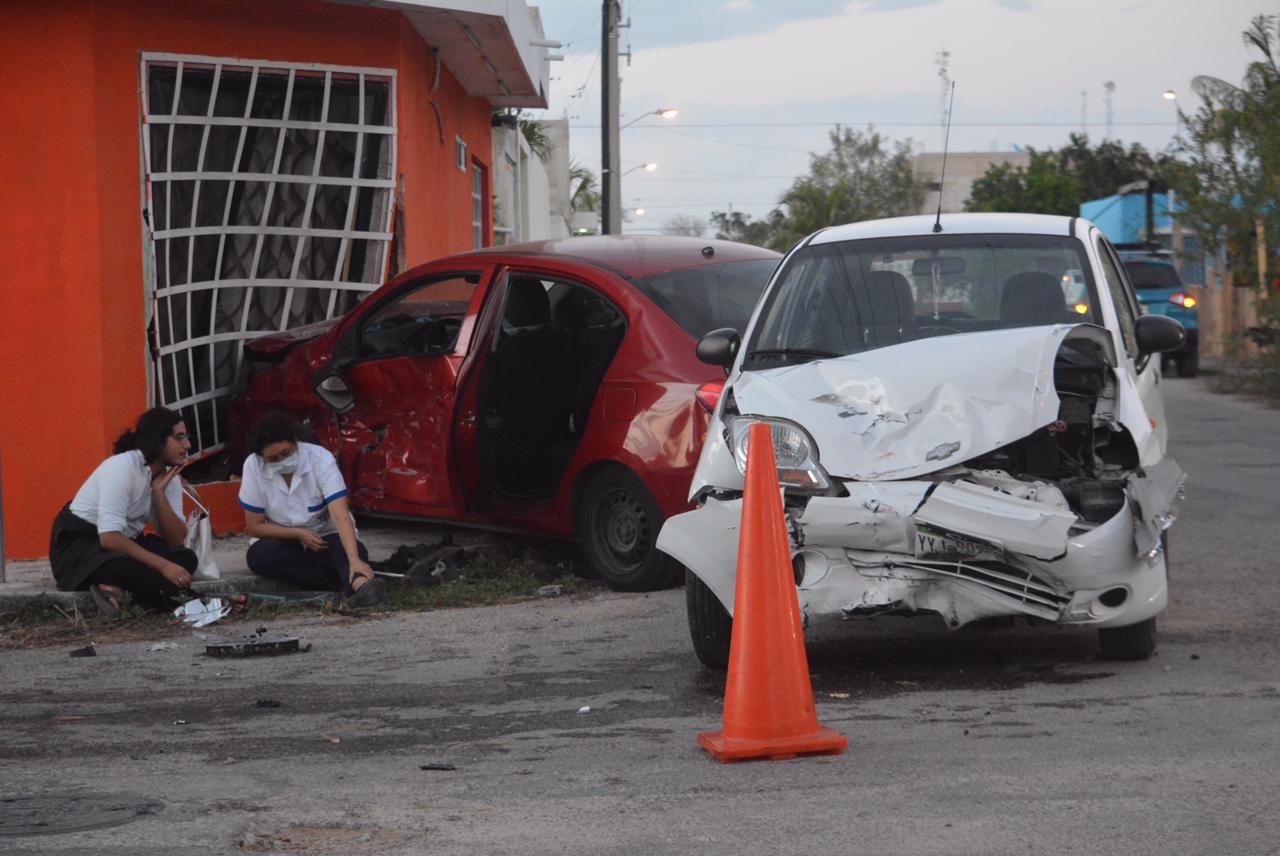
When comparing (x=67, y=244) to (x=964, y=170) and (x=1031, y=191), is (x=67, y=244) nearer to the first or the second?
(x=1031, y=191)

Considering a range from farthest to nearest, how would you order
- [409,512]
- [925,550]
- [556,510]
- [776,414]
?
[409,512]
[556,510]
[776,414]
[925,550]

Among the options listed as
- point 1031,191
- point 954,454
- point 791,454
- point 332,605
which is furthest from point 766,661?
→ point 1031,191

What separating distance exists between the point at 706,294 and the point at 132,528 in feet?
10.4

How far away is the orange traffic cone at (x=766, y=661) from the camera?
5031 millimetres

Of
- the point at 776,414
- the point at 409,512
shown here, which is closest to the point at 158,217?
the point at 409,512

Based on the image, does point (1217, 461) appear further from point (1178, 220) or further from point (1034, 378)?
point (1178, 220)

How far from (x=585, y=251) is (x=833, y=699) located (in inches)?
146

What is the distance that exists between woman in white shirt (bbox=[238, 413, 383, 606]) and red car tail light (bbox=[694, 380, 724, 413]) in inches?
78.3

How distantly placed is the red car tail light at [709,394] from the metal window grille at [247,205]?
4.07 metres

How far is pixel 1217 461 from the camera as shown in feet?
44.6

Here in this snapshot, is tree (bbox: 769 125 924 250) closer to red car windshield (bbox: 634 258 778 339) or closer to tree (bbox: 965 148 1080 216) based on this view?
tree (bbox: 965 148 1080 216)

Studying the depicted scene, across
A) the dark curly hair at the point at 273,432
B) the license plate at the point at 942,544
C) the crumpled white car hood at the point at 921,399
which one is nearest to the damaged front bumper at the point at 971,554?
the license plate at the point at 942,544

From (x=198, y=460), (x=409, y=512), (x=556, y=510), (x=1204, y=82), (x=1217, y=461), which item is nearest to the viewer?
(x=556, y=510)

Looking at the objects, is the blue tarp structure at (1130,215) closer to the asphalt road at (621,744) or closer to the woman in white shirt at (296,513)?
the woman in white shirt at (296,513)
